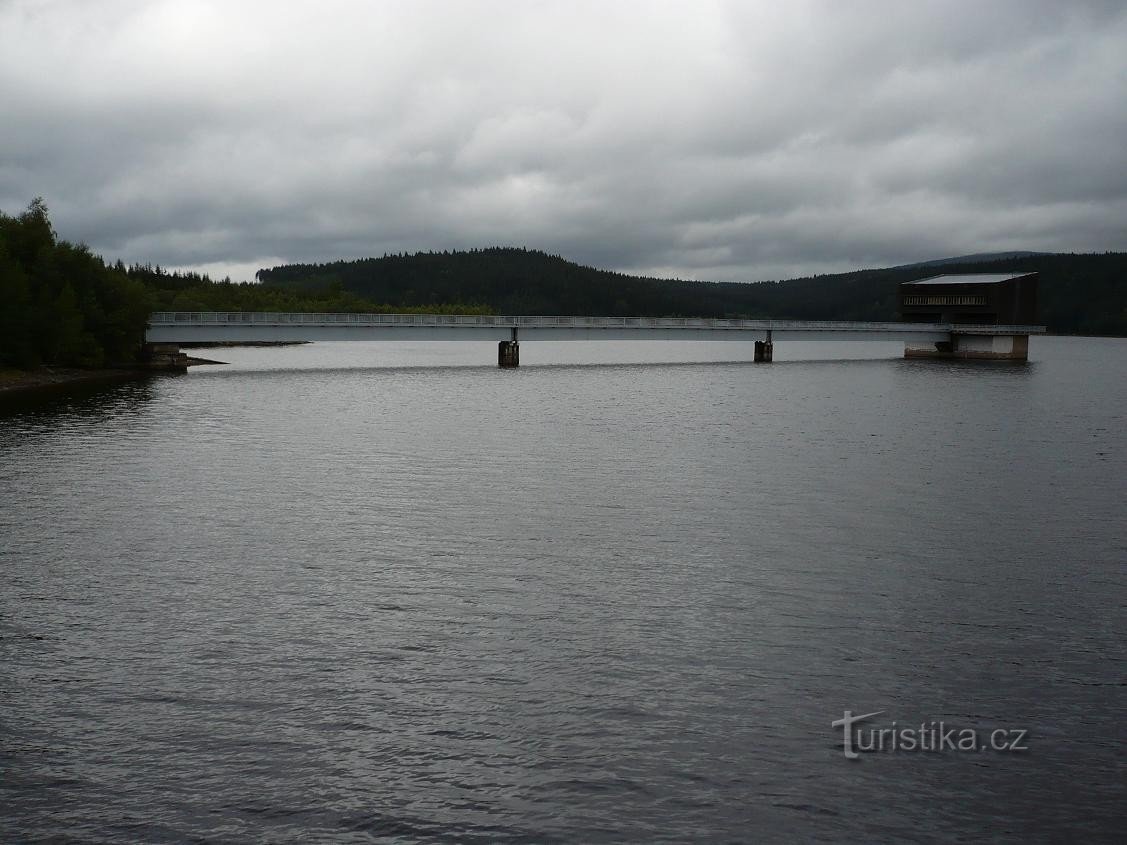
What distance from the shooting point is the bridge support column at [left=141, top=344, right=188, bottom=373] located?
422 ft

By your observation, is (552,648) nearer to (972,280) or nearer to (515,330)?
(515,330)

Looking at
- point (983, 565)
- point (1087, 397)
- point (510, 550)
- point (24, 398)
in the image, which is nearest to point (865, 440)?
point (983, 565)

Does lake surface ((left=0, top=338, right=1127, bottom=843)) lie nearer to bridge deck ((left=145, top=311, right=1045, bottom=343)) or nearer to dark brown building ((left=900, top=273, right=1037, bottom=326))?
bridge deck ((left=145, top=311, right=1045, bottom=343))

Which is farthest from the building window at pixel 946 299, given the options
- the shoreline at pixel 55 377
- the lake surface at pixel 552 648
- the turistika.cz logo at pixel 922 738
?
the turistika.cz logo at pixel 922 738

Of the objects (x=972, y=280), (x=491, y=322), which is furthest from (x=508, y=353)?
(x=972, y=280)

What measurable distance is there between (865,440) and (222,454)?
117ft

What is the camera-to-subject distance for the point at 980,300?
7308 inches

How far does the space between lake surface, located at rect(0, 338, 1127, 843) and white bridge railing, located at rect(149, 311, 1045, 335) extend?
80.9 m

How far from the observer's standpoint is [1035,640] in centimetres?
2016

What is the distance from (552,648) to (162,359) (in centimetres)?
12304

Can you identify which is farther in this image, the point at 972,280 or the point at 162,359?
the point at 972,280

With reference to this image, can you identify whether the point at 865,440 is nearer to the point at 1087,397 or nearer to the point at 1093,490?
the point at 1093,490

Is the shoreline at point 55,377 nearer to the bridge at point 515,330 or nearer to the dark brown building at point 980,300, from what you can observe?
the bridge at point 515,330

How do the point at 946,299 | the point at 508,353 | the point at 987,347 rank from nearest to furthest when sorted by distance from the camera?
the point at 508,353, the point at 987,347, the point at 946,299
